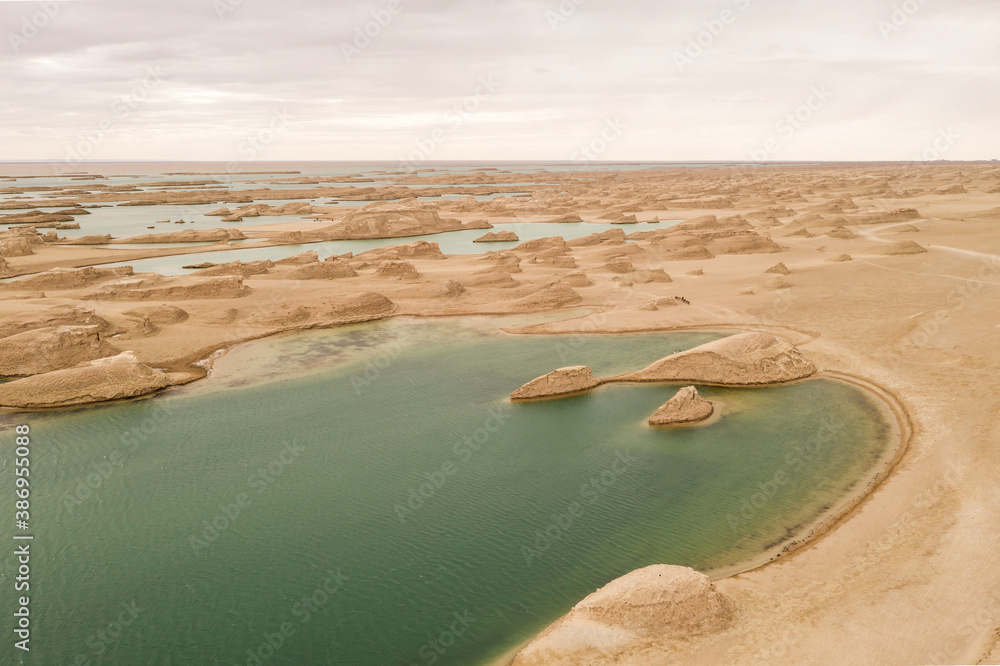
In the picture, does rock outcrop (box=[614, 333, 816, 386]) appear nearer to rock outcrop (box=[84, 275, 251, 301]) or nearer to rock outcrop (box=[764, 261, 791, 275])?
rock outcrop (box=[764, 261, 791, 275])

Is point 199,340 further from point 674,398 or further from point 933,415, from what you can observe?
point 933,415

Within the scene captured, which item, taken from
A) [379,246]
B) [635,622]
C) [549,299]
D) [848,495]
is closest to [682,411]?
[848,495]

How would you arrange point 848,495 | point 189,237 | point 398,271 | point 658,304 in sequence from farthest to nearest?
point 189,237
point 398,271
point 658,304
point 848,495

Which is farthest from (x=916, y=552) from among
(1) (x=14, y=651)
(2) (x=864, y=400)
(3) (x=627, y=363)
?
(1) (x=14, y=651)

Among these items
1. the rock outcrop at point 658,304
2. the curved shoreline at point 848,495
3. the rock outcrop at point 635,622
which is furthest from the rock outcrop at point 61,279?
the rock outcrop at point 635,622

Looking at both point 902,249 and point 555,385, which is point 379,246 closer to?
point 555,385

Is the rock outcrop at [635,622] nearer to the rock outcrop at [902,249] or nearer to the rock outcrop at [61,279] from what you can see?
the rock outcrop at [61,279]
